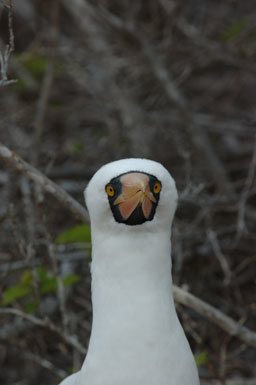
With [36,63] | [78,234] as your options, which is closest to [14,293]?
[78,234]

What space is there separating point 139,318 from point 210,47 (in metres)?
3.48

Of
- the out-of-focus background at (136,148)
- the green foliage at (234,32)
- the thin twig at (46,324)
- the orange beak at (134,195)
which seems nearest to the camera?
the orange beak at (134,195)

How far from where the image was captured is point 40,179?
3.47 metres

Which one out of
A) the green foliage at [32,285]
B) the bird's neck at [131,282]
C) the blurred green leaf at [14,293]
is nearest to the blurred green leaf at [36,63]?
the green foliage at [32,285]

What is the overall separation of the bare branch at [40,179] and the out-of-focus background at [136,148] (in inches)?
19.9

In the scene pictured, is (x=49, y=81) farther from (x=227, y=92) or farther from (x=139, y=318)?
(x=139, y=318)

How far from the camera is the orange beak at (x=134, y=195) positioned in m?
2.68

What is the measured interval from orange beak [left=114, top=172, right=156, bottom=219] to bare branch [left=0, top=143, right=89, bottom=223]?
2.67 feet

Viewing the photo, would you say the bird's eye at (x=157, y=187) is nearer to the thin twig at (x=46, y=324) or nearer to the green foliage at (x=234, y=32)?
the thin twig at (x=46, y=324)

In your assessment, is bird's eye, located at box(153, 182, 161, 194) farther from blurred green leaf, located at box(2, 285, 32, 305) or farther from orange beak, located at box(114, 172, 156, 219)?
blurred green leaf, located at box(2, 285, 32, 305)

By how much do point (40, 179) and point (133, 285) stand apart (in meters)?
0.96

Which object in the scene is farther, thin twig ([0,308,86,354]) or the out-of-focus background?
the out-of-focus background

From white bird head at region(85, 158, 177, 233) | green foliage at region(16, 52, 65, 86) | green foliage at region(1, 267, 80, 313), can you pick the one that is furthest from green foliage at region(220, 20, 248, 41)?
white bird head at region(85, 158, 177, 233)

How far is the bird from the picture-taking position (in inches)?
107
